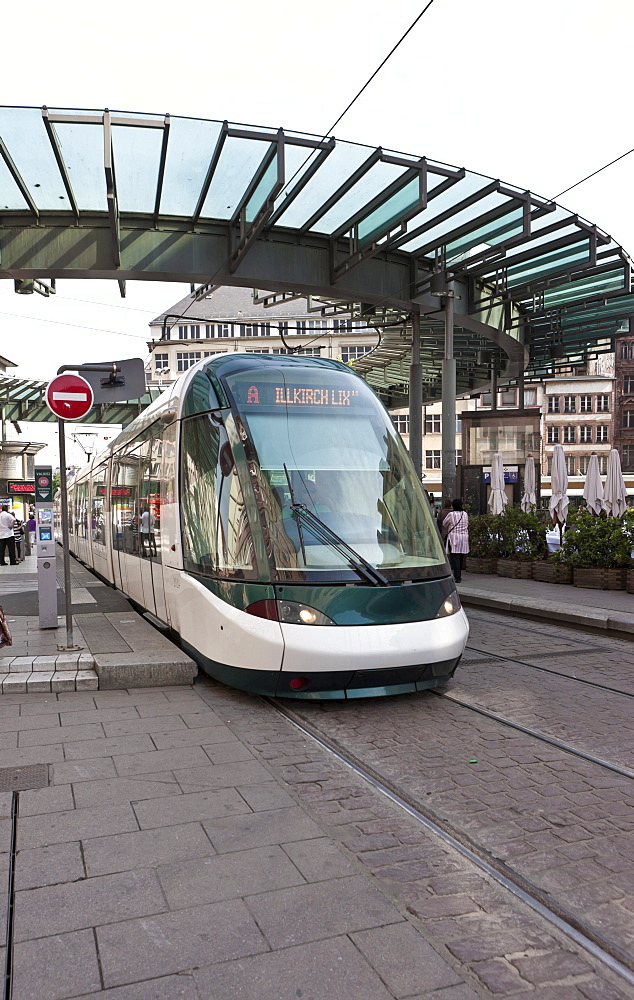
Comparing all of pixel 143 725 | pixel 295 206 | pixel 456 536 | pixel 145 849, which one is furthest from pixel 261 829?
pixel 456 536

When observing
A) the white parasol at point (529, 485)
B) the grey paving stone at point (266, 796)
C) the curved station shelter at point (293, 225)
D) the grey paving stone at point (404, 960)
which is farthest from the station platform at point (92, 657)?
the white parasol at point (529, 485)

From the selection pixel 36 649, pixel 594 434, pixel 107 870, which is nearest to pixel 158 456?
pixel 36 649

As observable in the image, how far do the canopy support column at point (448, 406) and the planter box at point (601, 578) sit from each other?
3.88 metres

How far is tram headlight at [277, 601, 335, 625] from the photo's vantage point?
6.45 meters

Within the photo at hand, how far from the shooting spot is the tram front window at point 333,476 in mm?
6809

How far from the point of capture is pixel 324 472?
7.16m

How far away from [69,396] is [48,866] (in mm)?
5665

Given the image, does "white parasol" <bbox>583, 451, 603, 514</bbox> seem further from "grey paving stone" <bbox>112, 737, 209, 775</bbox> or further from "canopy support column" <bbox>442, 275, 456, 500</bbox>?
"grey paving stone" <bbox>112, 737, 209, 775</bbox>

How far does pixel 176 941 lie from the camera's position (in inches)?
123

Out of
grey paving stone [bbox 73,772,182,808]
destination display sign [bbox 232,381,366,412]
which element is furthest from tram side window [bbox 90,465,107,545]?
grey paving stone [bbox 73,772,182,808]

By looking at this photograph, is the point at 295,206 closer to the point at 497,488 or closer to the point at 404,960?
the point at 497,488

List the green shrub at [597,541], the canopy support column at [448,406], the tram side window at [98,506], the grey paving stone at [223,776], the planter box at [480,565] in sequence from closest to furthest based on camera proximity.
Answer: the grey paving stone at [223,776] < the green shrub at [597,541] < the tram side window at [98,506] < the canopy support column at [448,406] < the planter box at [480,565]

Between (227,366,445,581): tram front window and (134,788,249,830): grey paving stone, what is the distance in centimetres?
227

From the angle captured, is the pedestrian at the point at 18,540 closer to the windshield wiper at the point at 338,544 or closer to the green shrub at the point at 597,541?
the green shrub at the point at 597,541
